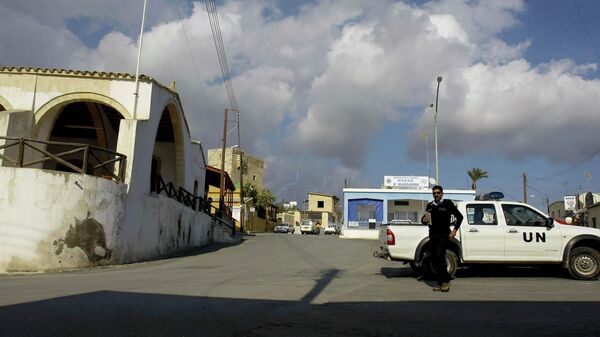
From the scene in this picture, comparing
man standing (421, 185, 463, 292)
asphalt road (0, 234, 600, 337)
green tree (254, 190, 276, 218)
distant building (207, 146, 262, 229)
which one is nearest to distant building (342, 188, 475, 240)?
distant building (207, 146, 262, 229)

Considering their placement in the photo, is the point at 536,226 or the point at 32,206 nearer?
the point at 536,226

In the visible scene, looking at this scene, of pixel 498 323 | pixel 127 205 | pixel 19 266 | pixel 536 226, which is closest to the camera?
pixel 498 323

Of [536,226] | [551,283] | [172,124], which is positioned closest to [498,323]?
[551,283]

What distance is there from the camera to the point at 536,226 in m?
10.7

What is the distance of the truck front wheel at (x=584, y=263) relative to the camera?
34.0 feet

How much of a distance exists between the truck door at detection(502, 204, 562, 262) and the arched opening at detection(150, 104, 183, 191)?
1607 centimetres

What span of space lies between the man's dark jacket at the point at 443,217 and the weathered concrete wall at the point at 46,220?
9.64 m

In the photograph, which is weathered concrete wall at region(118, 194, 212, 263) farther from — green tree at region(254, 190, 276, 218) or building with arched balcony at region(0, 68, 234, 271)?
green tree at region(254, 190, 276, 218)

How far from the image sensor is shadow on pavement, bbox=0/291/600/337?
5.56 meters

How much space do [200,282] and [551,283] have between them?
7068 millimetres

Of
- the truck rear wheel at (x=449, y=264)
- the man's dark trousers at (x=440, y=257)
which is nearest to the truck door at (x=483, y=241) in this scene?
the truck rear wheel at (x=449, y=264)

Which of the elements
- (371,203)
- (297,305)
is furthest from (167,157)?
(371,203)

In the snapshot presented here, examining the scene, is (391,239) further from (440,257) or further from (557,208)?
(557,208)

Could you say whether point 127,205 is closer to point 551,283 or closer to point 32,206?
point 32,206
